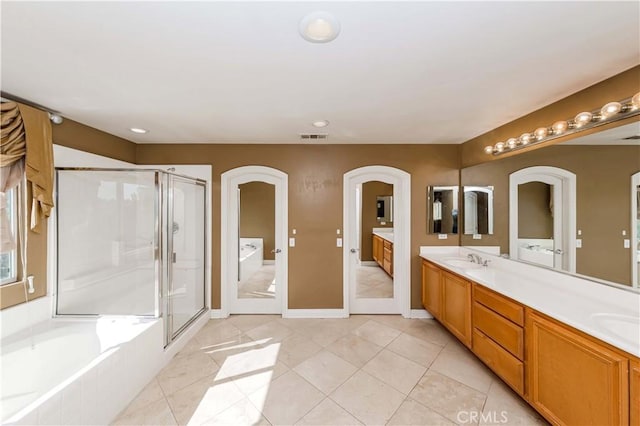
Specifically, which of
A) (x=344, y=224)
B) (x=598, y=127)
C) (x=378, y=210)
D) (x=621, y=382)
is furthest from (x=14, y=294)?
(x=598, y=127)

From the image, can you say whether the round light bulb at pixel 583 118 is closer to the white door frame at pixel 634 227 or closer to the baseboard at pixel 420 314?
the white door frame at pixel 634 227

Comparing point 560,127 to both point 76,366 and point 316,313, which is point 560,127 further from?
point 76,366

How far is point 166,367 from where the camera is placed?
93.4 inches

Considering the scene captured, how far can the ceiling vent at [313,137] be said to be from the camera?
3.02 meters

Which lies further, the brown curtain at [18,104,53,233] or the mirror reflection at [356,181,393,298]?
the mirror reflection at [356,181,393,298]

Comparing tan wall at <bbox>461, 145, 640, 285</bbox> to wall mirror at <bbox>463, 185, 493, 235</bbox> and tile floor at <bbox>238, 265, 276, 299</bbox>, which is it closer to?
wall mirror at <bbox>463, 185, 493, 235</bbox>

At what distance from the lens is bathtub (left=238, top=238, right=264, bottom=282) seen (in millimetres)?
3621

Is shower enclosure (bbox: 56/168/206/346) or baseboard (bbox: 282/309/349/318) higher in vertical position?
shower enclosure (bbox: 56/168/206/346)

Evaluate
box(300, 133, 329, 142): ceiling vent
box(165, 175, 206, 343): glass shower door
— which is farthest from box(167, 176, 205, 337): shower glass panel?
box(300, 133, 329, 142): ceiling vent

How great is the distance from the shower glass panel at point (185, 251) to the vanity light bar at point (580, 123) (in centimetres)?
362

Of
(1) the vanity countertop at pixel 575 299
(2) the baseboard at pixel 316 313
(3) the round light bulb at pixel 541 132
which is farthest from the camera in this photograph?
(2) the baseboard at pixel 316 313

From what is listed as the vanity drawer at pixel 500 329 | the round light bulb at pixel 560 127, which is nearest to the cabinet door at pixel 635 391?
the vanity drawer at pixel 500 329

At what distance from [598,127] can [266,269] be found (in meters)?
3.65

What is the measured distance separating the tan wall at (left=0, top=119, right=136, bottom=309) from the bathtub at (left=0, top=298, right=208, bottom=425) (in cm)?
12
